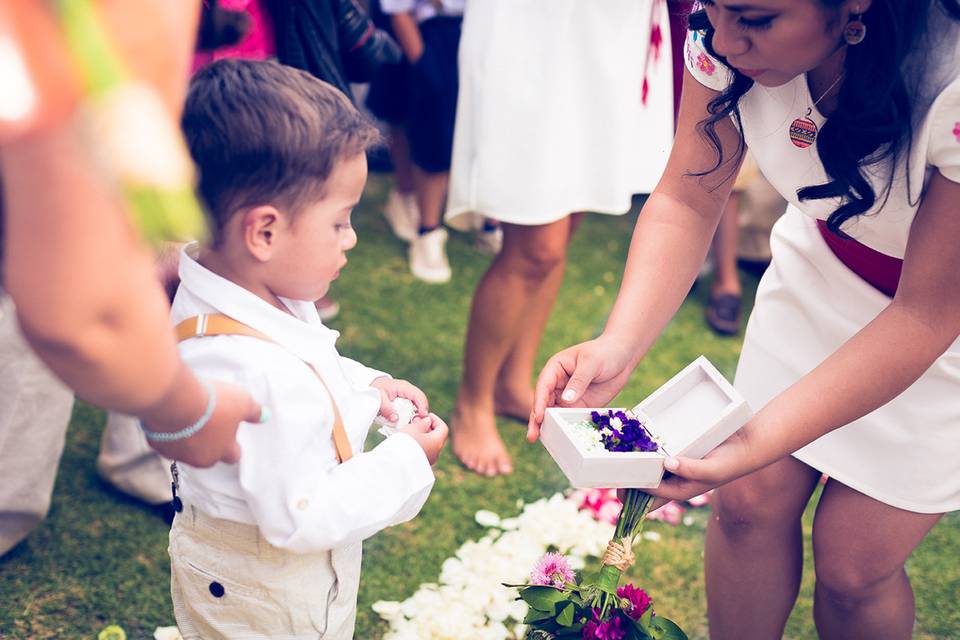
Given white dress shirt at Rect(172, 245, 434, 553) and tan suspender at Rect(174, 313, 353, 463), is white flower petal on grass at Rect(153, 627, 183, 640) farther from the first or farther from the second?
tan suspender at Rect(174, 313, 353, 463)

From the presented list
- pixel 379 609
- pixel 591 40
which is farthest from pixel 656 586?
pixel 591 40

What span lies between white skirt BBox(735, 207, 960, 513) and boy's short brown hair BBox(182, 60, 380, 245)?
1122 mm

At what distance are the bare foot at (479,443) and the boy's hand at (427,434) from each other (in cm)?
152

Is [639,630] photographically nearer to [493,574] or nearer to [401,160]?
[493,574]

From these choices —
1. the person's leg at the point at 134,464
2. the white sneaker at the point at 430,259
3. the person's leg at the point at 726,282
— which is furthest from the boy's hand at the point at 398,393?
the person's leg at the point at 726,282

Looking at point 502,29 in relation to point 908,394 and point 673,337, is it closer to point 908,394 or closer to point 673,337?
point 908,394

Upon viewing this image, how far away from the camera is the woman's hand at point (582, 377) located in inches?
76.0

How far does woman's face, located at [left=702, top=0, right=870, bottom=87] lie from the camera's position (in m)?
1.49

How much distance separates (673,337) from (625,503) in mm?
2507

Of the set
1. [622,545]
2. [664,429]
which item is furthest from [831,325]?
[622,545]

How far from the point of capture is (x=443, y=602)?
2518 millimetres

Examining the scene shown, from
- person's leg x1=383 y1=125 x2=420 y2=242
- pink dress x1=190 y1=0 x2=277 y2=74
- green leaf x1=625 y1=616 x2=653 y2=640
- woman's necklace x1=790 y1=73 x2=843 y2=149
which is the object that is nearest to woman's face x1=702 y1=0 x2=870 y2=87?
woman's necklace x1=790 y1=73 x2=843 y2=149

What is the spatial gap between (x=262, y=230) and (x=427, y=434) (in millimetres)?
476

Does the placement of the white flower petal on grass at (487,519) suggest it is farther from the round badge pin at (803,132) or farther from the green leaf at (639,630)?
the round badge pin at (803,132)
